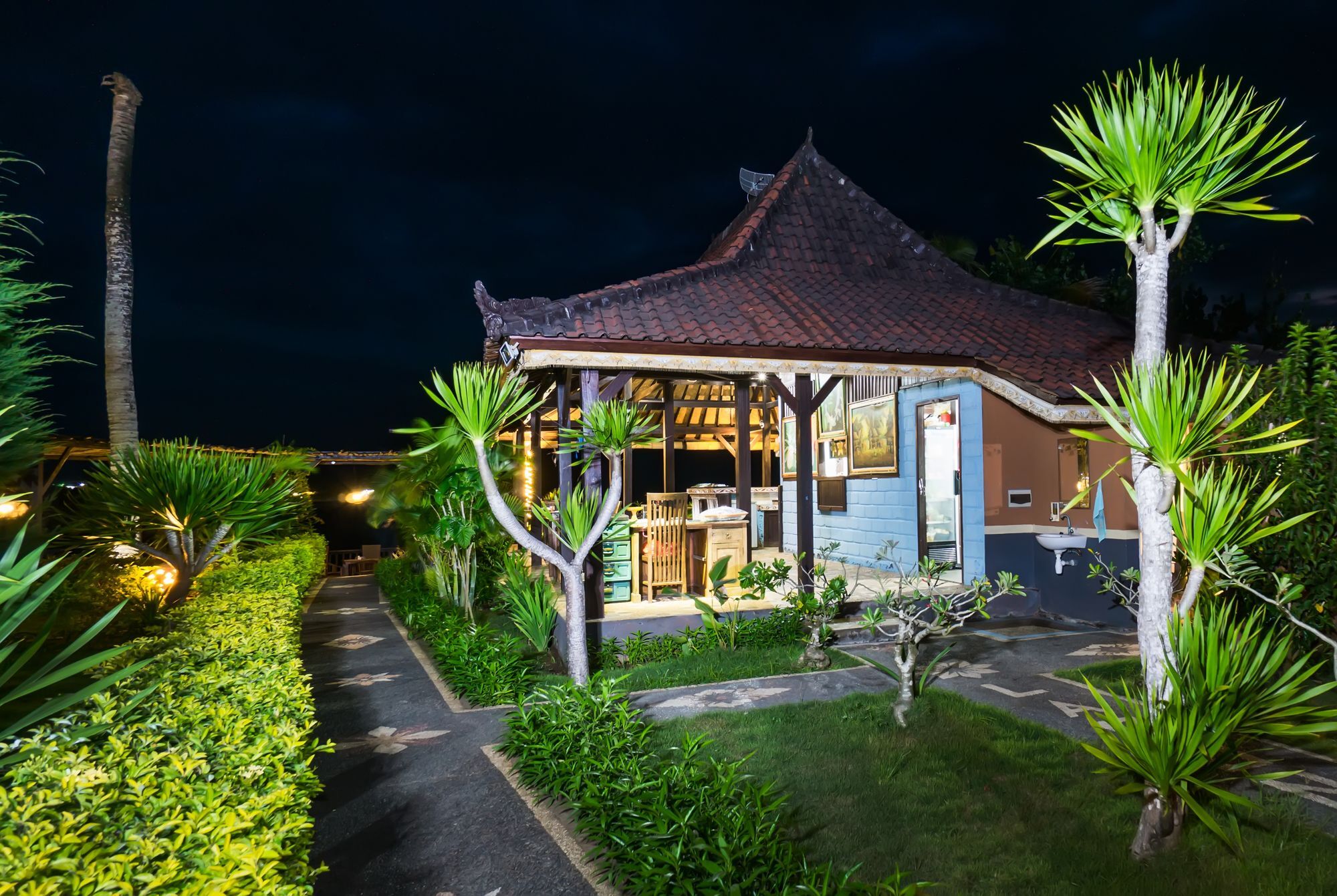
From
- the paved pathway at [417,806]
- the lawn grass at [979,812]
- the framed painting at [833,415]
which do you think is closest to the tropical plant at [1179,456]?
the lawn grass at [979,812]

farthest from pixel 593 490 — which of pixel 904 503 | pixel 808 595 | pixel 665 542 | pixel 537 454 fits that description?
pixel 537 454

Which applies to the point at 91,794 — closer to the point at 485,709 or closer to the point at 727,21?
the point at 485,709

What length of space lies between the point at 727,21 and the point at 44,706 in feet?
60.5

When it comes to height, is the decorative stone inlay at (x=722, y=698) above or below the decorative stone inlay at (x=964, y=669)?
below

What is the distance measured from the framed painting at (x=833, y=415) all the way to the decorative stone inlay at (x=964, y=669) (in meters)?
5.32

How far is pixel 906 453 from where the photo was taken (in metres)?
10.1

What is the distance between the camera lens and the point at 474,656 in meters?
6.68

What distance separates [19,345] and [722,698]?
5026 mm

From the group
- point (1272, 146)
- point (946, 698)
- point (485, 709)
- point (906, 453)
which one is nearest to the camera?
point (1272, 146)

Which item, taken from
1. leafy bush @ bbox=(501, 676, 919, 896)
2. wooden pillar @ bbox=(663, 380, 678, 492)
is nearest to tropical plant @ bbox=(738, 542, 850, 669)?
leafy bush @ bbox=(501, 676, 919, 896)

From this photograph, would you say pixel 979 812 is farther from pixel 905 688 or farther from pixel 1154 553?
pixel 1154 553

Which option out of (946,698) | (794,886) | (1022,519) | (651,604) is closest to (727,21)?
(1022,519)

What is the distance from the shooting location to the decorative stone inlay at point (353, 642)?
884 cm

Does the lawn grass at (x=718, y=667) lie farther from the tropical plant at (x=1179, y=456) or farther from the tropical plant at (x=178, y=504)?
the tropical plant at (x=178, y=504)
